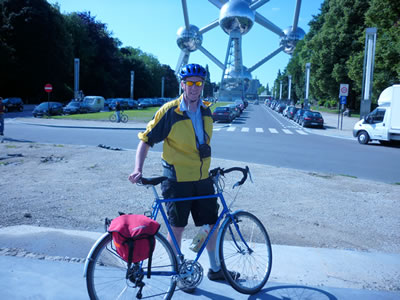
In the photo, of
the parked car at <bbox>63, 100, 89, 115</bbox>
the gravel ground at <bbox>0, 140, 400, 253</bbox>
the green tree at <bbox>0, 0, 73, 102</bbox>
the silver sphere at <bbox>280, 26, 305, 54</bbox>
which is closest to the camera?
the gravel ground at <bbox>0, 140, 400, 253</bbox>

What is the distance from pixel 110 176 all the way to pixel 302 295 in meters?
5.74

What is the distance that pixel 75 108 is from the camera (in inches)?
1484

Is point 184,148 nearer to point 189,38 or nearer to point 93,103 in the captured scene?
point 93,103

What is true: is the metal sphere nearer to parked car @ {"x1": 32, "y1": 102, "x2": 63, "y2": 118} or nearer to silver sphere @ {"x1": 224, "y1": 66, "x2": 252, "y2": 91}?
silver sphere @ {"x1": 224, "y1": 66, "x2": 252, "y2": 91}

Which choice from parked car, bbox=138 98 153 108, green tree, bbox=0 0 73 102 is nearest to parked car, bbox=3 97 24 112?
green tree, bbox=0 0 73 102

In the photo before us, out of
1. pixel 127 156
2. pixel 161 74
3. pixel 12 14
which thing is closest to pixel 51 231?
pixel 127 156

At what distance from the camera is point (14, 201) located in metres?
6.18

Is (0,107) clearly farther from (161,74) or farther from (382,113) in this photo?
(161,74)

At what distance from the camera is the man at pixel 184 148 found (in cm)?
334

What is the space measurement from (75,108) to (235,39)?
235 feet

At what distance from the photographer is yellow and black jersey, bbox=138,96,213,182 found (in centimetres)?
334

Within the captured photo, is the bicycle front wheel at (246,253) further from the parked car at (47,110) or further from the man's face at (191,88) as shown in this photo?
the parked car at (47,110)

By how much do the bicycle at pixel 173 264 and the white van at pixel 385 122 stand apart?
17526mm

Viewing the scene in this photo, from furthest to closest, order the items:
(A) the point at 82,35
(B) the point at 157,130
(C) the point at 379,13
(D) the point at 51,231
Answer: (A) the point at 82,35 < (C) the point at 379,13 < (D) the point at 51,231 < (B) the point at 157,130
